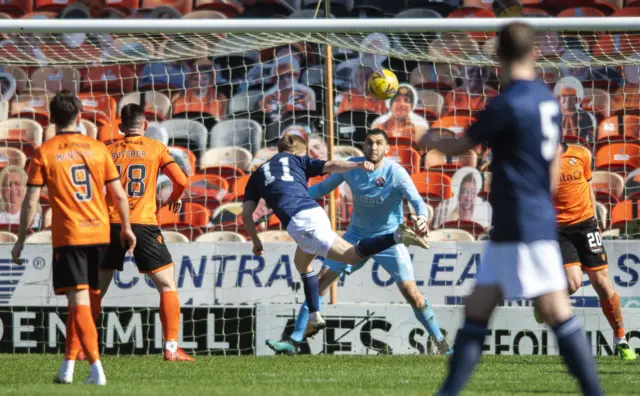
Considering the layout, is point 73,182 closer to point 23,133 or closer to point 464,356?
point 464,356

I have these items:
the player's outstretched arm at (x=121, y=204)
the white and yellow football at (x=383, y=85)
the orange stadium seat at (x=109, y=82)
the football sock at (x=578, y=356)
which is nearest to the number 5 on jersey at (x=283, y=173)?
the white and yellow football at (x=383, y=85)

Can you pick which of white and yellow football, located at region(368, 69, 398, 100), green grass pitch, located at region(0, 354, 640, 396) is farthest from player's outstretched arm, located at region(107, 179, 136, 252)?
white and yellow football, located at region(368, 69, 398, 100)

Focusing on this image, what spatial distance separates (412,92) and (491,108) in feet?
29.2

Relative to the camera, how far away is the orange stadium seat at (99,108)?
12.8 m

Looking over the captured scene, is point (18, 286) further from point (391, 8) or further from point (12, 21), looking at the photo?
point (391, 8)

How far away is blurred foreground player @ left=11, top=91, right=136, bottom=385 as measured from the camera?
561cm

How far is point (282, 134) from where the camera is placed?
12539 millimetres

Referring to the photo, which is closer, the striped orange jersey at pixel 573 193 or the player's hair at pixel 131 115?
the player's hair at pixel 131 115

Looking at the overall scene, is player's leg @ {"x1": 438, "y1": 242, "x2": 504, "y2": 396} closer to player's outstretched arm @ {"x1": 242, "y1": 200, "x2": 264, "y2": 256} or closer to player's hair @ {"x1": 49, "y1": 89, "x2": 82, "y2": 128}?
player's hair @ {"x1": 49, "y1": 89, "x2": 82, "y2": 128}

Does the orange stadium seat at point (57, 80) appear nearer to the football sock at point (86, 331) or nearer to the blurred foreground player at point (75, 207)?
the blurred foreground player at point (75, 207)

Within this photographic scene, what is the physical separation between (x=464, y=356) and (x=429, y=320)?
4.52 metres

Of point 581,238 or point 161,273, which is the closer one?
point 161,273

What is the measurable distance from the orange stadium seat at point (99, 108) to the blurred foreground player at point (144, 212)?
507 cm

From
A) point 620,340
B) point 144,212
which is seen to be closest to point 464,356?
point 144,212
